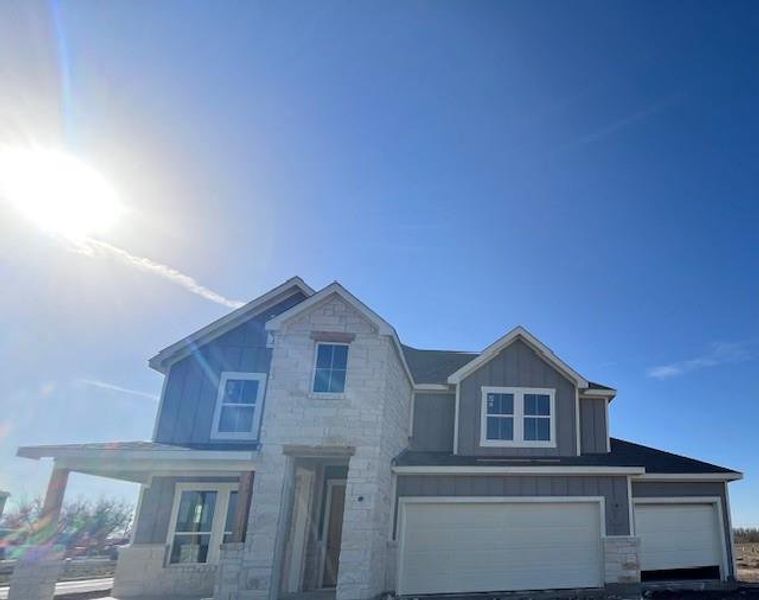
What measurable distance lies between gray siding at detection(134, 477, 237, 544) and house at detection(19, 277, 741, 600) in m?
0.04

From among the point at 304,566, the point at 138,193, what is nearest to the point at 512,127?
→ the point at 138,193

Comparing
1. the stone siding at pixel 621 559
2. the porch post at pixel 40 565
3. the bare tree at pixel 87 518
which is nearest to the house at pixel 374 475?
the stone siding at pixel 621 559

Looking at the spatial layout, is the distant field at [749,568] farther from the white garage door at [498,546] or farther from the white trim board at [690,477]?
the white garage door at [498,546]

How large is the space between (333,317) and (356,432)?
289 centimetres

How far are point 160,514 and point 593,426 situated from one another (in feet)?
40.0

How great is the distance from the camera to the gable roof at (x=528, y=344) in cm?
1614

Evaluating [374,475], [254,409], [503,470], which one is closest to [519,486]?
[503,470]

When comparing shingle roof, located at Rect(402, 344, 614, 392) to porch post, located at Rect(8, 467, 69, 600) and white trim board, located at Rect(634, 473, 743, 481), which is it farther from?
porch post, located at Rect(8, 467, 69, 600)

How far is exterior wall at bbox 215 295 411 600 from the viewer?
11.5 meters

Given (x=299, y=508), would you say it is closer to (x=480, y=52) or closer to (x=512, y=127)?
(x=512, y=127)

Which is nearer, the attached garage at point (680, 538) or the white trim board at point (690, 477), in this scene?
the attached garage at point (680, 538)

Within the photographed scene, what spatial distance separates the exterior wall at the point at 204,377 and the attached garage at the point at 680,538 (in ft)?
36.4

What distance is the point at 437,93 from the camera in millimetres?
12141

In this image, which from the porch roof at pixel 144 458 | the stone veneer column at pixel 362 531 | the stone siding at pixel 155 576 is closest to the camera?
the stone veneer column at pixel 362 531
